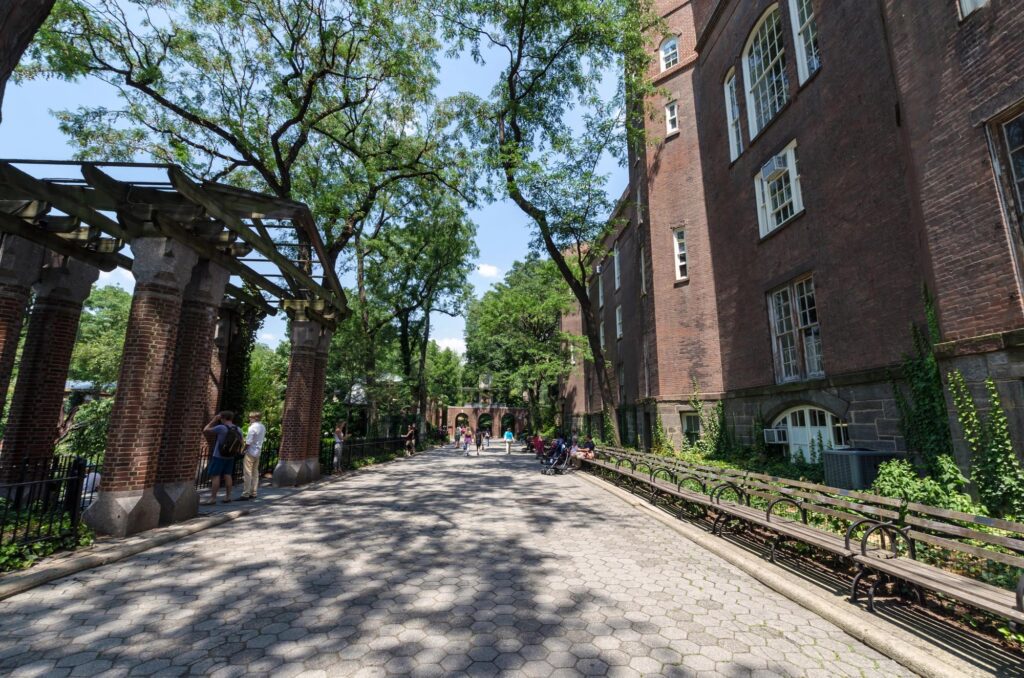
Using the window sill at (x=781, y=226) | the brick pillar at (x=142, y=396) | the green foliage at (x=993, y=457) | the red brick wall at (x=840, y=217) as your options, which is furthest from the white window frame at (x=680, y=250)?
the brick pillar at (x=142, y=396)

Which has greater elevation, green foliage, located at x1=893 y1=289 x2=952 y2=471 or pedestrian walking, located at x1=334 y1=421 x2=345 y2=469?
green foliage, located at x1=893 y1=289 x2=952 y2=471

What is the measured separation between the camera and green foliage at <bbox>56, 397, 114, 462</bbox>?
13242mm

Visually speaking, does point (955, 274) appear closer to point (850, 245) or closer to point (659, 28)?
point (850, 245)

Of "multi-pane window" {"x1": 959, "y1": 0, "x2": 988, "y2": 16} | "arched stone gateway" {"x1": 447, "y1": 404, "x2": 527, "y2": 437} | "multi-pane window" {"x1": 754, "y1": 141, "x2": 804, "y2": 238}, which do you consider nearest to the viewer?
"multi-pane window" {"x1": 959, "y1": 0, "x2": 988, "y2": 16}

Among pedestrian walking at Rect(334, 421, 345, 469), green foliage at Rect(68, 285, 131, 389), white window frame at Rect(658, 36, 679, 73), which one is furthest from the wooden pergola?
white window frame at Rect(658, 36, 679, 73)

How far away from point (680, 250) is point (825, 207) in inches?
285

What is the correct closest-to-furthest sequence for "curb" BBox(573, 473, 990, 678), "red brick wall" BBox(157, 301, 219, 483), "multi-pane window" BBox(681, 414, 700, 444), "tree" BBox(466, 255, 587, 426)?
"curb" BBox(573, 473, 990, 678) → "red brick wall" BBox(157, 301, 219, 483) → "multi-pane window" BBox(681, 414, 700, 444) → "tree" BBox(466, 255, 587, 426)

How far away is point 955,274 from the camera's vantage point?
6.64 metres

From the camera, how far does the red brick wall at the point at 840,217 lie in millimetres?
8477

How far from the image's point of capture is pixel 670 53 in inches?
770

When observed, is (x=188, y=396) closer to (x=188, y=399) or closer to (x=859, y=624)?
(x=188, y=399)

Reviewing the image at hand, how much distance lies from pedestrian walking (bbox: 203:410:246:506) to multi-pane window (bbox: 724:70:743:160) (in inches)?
627

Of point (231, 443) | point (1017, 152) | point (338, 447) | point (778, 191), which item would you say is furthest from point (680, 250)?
point (231, 443)

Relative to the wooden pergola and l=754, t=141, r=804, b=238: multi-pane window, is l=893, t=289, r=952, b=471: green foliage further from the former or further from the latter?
the wooden pergola
